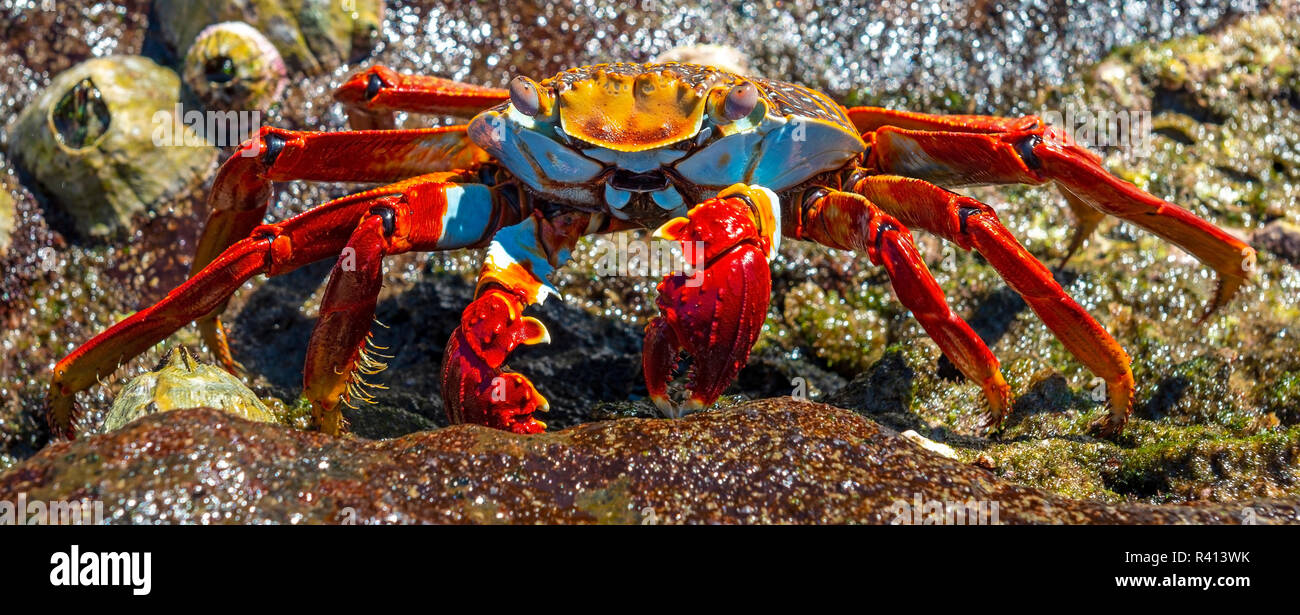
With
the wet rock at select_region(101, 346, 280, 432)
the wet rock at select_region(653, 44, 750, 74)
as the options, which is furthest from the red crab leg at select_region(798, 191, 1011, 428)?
the wet rock at select_region(653, 44, 750, 74)

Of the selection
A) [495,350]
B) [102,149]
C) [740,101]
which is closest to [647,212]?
[740,101]

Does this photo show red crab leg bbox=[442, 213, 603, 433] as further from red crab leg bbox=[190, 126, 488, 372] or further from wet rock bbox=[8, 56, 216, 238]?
wet rock bbox=[8, 56, 216, 238]

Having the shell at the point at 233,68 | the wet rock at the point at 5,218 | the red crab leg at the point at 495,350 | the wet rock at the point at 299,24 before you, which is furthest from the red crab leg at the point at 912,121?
the wet rock at the point at 5,218

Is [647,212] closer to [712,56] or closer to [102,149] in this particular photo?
[712,56]

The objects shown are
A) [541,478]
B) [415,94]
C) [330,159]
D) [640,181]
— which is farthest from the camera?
[415,94]
